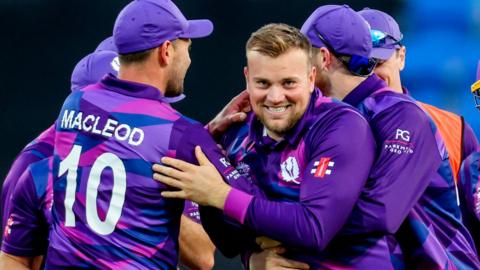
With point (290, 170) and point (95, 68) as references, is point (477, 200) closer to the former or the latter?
point (290, 170)

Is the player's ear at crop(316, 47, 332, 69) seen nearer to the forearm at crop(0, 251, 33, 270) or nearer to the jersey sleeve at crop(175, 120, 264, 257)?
the jersey sleeve at crop(175, 120, 264, 257)

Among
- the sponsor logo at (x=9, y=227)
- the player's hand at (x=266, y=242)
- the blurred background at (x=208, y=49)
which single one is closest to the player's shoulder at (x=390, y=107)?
the player's hand at (x=266, y=242)

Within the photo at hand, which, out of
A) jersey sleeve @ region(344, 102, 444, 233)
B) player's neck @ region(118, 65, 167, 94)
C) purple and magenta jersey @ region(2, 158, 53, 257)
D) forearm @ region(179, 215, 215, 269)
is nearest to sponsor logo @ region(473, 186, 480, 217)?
jersey sleeve @ region(344, 102, 444, 233)

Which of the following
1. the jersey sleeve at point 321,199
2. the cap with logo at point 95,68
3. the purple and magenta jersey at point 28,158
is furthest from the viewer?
the cap with logo at point 95,68

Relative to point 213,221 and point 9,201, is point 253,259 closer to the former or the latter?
point 213,221

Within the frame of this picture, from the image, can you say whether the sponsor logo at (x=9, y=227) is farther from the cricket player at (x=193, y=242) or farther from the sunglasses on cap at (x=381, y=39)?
the sunglasses on cap at (x=381, y=39)

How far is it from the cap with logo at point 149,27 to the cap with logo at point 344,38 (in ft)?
1.45

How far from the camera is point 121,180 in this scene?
3555 mm

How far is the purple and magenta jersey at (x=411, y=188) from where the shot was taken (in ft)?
11.7

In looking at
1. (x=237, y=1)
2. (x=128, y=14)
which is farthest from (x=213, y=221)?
(x=237, y=1)

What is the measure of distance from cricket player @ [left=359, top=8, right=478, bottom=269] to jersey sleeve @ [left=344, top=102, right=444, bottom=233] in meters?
0.18

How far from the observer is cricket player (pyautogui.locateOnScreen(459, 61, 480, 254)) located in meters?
4.24

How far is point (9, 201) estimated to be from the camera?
13.3 ft

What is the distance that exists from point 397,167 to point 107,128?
0.97 m
